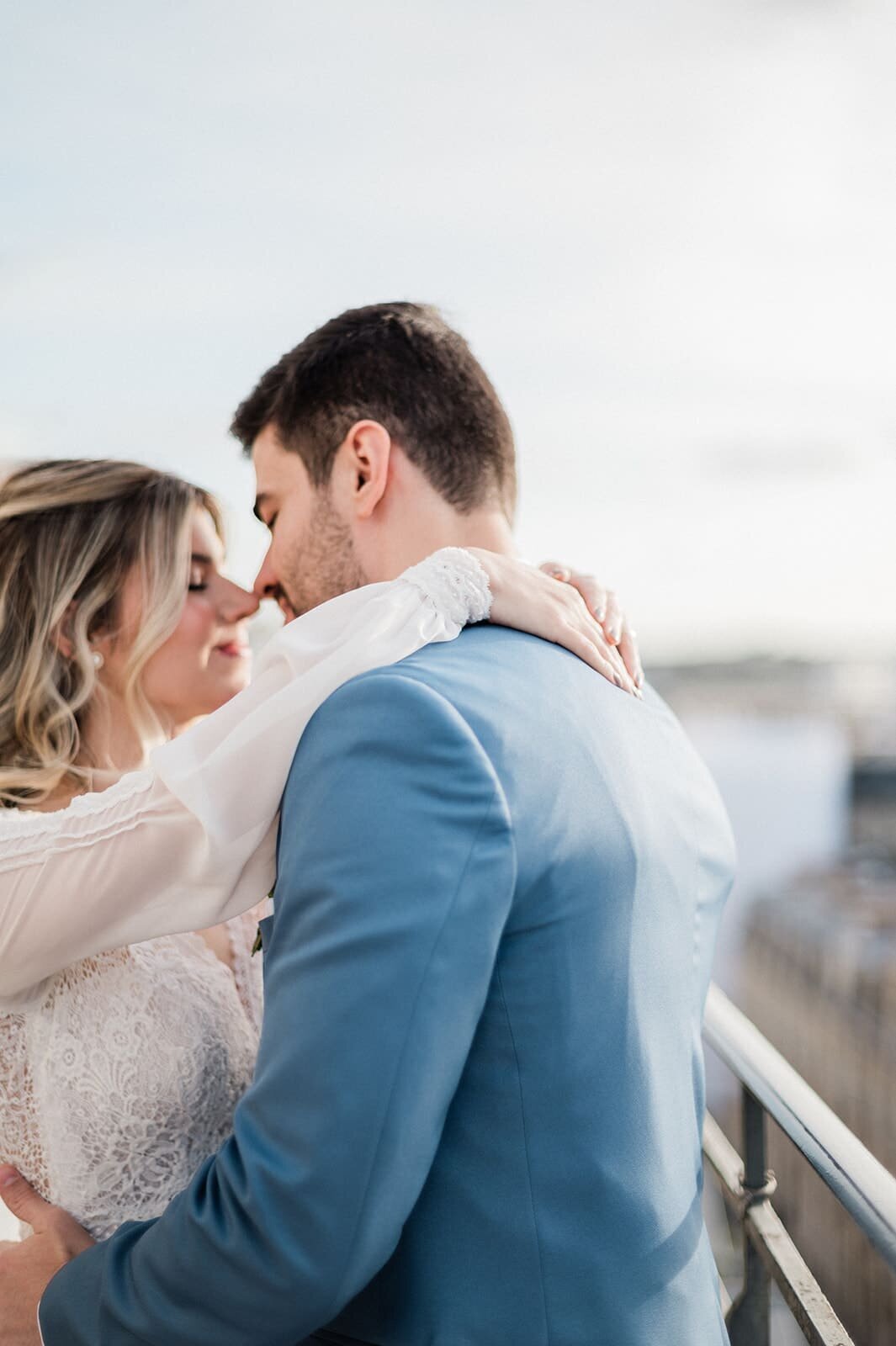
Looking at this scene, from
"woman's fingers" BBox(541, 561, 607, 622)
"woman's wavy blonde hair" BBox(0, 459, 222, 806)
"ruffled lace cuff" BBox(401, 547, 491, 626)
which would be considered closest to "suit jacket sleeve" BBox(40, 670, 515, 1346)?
"ruffled lace cuff" BBox(401, 547, 491, 626)

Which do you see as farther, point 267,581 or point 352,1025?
point 267,581

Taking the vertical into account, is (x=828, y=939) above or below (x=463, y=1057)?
below

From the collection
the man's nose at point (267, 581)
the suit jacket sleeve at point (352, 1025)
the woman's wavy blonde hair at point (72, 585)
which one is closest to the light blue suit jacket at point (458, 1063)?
the suit jacket sleeve at point (352, 1025)

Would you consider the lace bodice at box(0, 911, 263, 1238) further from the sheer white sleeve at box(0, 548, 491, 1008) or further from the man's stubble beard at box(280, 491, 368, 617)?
the man's stubble beard at box(280, 491, 368, 617)

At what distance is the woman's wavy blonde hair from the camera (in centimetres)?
229

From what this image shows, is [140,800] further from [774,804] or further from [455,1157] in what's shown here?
[774,804]

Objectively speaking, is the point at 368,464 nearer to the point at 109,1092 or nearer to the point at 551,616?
the point at 551,616

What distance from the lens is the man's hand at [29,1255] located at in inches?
58.4

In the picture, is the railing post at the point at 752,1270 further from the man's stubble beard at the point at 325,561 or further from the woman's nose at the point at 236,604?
the woman's nose at the point at 236,604

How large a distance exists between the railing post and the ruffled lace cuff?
0.95 metres

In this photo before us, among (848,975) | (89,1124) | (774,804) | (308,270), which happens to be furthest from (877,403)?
(89,1124)

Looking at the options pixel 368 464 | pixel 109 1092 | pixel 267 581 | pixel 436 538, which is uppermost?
pixel 368 464

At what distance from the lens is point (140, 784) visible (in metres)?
1.45

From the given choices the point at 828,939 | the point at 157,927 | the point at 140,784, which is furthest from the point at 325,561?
the point at 828,939
